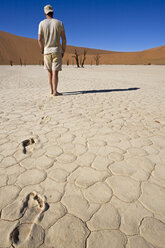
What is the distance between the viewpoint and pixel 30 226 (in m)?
1.02

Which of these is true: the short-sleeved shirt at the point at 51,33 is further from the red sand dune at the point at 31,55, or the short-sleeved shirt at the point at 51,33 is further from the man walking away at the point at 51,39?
the red sand dune at the point at 31,55

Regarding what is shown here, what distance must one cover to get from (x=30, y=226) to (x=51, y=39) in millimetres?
3824

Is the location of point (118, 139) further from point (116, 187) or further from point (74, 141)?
point (116, 187)

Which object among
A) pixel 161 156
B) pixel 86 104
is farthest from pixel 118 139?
pixel 86 104

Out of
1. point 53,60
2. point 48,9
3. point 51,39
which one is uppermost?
point 48,9

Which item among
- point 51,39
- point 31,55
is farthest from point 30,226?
point 31,55

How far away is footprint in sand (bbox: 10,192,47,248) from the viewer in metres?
0.93

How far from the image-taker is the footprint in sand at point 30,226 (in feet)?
3.05

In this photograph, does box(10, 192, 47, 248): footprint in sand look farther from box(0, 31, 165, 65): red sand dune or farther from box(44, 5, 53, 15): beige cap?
box(0, 31, 165, 65): red sand dune

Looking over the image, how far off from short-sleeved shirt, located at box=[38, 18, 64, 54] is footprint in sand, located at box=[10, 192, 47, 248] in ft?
11.6

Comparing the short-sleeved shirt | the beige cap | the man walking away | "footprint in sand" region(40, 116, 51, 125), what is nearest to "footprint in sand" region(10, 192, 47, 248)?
"footprint in sand" region(40, 116, 51, 125)

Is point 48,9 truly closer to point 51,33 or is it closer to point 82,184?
point 51,33

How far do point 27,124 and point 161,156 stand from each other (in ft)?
6.57

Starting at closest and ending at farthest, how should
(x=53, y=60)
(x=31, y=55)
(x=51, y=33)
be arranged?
(x=51, y=33) < (x=53, y=60) < (x=31, y=55)
